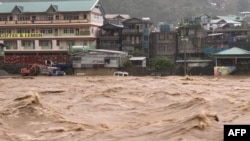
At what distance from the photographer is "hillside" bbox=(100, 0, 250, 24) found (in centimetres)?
7750

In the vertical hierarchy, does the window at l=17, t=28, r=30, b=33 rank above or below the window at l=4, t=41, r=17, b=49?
above

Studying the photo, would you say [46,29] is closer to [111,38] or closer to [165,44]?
[111,38]

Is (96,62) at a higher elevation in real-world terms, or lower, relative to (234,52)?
lower

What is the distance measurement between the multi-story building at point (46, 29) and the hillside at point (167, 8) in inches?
1104

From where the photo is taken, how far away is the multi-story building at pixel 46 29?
4880 cm

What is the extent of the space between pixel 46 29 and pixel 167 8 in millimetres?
35194

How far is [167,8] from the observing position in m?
79.5

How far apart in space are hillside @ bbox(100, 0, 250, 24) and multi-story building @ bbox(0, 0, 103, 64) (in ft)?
92.0

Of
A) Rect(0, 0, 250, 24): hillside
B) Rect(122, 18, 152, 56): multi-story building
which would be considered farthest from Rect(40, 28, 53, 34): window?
Rect(0, 0, 250, 24): hillside

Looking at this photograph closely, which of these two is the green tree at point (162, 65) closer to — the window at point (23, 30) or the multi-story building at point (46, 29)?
the multi-story building at point (46, 29)

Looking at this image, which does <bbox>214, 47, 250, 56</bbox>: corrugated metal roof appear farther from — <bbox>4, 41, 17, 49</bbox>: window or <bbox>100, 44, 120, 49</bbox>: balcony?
<bbox>4, 41, 17, 49</bbox>: window

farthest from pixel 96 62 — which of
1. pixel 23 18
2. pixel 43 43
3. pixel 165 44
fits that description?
pixel 23 18

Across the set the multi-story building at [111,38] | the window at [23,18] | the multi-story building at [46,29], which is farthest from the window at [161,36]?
the window at [23,18]

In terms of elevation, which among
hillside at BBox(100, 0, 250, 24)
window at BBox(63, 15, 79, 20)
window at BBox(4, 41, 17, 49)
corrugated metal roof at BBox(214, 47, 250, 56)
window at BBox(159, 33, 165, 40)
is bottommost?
corrugated metal roof at BBox(214, 47, 250, 56)
